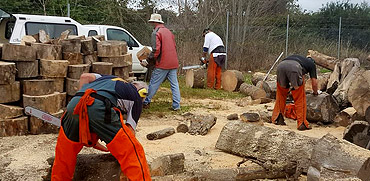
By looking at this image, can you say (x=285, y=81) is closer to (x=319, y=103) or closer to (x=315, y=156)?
(x=319, y=103)

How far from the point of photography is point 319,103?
286 inches

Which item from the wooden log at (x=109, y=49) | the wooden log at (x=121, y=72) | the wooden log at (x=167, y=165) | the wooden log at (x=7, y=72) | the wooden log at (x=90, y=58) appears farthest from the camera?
the wooden log at (x=121, y=72)

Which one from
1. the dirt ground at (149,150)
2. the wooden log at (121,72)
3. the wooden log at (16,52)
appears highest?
the wooden log at (16,52)

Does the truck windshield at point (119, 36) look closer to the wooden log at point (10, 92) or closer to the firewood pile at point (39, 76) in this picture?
the firewood pile at point (39, 76)

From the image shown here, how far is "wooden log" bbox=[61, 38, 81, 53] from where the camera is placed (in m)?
6.62

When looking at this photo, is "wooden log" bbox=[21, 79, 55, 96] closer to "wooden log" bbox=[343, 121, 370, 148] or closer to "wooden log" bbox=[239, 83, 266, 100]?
"wooden log" bbox=[343, 121, 370, 148]

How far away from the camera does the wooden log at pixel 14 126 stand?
5.82 meters

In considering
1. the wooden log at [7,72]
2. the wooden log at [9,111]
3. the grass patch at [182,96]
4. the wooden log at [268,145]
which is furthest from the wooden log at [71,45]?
the wooden log at [268,145]

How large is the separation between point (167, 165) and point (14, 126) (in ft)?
9.45

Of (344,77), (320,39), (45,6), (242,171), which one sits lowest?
(242,171)

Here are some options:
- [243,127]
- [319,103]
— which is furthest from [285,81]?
[243,127]

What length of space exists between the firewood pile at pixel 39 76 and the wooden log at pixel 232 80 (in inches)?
207

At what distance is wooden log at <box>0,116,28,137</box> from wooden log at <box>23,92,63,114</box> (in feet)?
0.81

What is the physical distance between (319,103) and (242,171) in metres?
3.61
